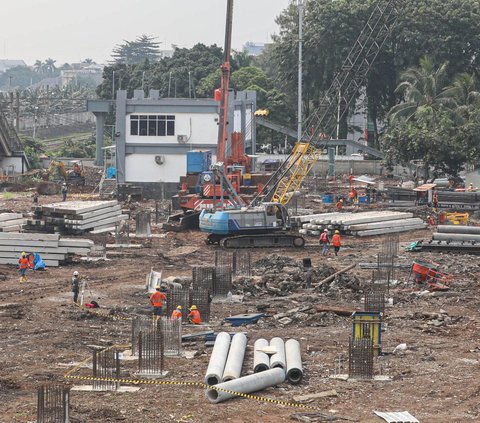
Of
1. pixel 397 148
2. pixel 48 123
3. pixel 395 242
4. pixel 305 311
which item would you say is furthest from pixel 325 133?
pixel 48 123

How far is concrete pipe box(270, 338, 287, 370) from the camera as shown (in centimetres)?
2489

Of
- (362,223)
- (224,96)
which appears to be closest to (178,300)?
(362,223)

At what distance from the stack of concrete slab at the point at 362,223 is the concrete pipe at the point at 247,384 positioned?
2882cm

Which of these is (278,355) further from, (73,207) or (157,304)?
(73,207)

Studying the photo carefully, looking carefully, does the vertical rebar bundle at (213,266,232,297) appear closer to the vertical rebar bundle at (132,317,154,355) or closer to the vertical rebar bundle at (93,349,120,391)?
the vertical rebar bundle at (132,317,154,355)

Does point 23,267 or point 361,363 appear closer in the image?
point 361,363

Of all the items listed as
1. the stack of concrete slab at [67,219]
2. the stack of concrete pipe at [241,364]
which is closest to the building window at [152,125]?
the stack of concrete slab at [67,219]

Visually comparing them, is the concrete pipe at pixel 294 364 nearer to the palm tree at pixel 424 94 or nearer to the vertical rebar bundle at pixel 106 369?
the vertical rebar bundle at pixel 106 369

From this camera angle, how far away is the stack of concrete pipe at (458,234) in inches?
1842

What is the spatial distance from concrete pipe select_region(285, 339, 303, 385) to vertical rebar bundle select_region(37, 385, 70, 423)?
18.0 ft

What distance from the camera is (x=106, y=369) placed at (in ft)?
81.3

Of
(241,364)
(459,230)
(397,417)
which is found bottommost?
(397,417)

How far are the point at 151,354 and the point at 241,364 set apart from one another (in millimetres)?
2018

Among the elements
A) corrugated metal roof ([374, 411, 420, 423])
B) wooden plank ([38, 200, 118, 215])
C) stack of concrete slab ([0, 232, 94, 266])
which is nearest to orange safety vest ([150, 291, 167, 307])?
corrugated metal roof ([374, 411, 420, 423])
